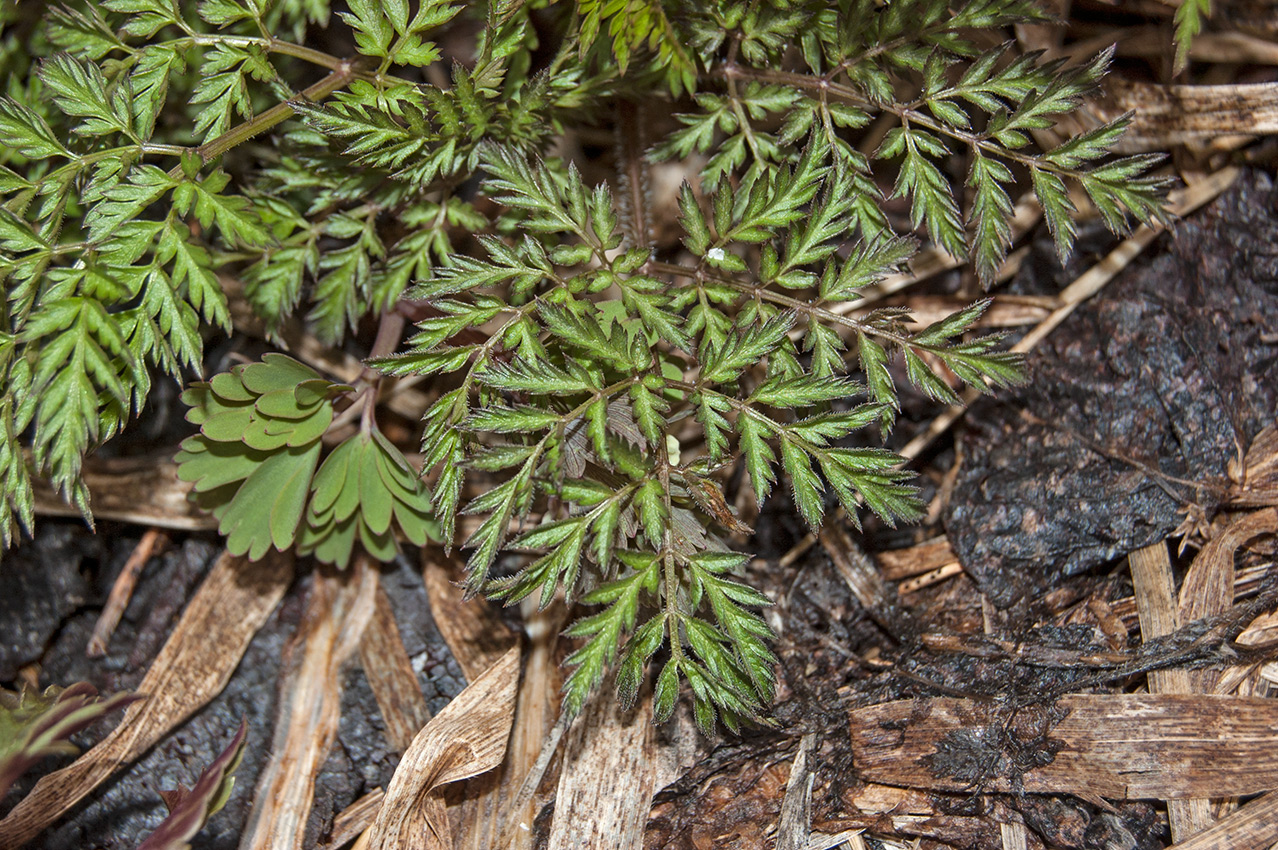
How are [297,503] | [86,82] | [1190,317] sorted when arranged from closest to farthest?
[86,82]
[297,503]
[1190,317]

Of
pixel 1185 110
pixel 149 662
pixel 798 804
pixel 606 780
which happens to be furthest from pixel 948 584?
pixel 149 662

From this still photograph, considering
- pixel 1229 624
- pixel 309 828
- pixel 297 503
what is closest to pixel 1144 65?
pixel 1229 624

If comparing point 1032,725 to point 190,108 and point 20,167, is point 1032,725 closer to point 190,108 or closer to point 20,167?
point 190,108

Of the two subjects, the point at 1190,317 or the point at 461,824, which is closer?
the point at 461,824

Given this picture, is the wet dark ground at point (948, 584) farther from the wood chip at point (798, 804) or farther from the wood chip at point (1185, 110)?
the wood chip at point (1185, 110)

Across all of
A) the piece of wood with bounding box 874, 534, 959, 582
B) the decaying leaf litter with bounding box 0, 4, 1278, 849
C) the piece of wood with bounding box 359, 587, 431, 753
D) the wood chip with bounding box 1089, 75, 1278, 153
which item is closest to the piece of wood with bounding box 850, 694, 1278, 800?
the decaying leaf litter with bounding box 0, 4, 1278, 849

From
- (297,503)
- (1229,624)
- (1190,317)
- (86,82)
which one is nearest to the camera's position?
(86,82)

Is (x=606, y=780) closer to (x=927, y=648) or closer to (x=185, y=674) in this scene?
(x=927, y=648)
